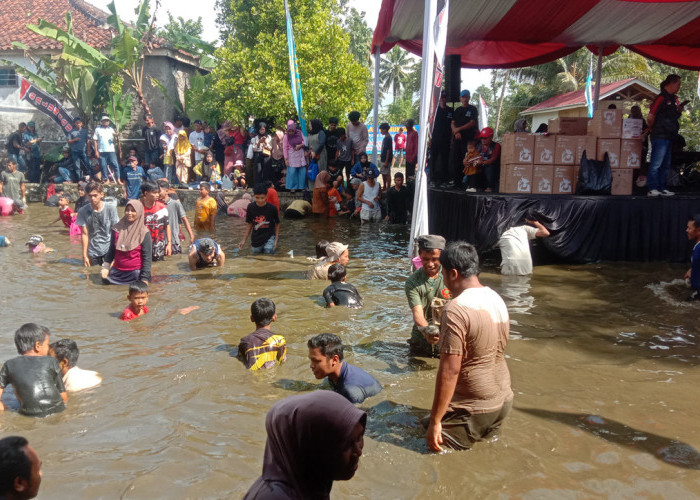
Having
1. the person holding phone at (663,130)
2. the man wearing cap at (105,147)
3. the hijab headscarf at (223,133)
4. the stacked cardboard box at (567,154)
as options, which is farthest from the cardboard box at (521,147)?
the man wearing cap at (105,147)

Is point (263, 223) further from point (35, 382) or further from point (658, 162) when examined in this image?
point (658, 162)

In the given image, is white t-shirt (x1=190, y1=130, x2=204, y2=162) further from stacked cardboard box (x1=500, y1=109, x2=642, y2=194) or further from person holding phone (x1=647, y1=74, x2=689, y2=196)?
person holding phone (x1=647, y1=74, x2=689, y2=196)

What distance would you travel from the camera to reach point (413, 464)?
3.86 metres

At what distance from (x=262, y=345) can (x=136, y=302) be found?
2.36m

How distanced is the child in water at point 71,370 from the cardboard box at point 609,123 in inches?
332

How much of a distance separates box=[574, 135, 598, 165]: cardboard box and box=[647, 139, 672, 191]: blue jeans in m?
0.96

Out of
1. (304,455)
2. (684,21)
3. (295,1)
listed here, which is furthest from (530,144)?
(295,1)

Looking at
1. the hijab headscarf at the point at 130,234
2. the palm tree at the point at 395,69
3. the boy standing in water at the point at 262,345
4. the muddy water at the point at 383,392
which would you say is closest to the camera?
the muddy water at the point at 383,392

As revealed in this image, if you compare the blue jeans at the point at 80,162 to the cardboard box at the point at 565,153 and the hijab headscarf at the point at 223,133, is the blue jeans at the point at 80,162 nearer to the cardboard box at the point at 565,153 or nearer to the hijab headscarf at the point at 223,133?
the hijab headscarf at the point at 223,133

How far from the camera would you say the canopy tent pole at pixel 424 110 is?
732cm

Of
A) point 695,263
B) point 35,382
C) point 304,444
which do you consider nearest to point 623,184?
point 695,263

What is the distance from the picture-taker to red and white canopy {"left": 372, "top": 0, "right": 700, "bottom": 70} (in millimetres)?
10922

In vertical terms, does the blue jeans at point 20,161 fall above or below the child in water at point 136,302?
above

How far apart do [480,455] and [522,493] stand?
0.45 metres
